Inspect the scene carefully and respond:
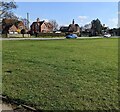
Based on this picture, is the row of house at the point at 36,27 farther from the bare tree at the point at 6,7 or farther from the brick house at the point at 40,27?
the bare tree at the point at 6,7

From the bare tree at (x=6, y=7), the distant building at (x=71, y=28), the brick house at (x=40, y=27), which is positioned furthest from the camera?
the distant building at (x=71, y=28)

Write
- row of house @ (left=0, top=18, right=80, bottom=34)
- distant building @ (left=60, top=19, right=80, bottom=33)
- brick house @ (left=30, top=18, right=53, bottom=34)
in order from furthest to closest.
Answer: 1. distant building @ (left=60, top=19, right=80, bottom=33)
2. brick house @ (left=30, top=18, right=53, bottom=34)
3. row of house @ (left=0, top=18, right=80, bottom=34)

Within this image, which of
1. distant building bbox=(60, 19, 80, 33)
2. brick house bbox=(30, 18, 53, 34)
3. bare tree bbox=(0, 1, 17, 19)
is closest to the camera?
bare tree bbox=(0, 1, 17, 19)

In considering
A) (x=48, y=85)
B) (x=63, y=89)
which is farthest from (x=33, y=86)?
(x=63, y=89)

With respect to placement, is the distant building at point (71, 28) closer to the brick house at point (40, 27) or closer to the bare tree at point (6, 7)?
the brick house at point (40, 27)

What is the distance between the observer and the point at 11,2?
143 feet

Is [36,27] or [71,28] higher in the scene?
[36,27]

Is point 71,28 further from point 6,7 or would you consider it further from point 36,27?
point 6,7

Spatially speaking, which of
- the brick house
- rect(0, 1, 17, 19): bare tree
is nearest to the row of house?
the brick house

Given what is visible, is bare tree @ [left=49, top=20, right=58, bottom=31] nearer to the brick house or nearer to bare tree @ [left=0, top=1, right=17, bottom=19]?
the brick house

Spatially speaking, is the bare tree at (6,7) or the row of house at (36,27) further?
the row of house at (36,27)

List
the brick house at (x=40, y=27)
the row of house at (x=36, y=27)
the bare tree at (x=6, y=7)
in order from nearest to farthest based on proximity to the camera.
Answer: the bare tree at (x=6, y=7)
the row of house at (x=36, y=27)
the brick house at (x=40, y=27)

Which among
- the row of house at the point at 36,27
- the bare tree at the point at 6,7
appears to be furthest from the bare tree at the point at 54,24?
the bare tree at the point at 6,7

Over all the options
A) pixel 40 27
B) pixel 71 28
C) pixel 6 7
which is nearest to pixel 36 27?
pixel 40 27
